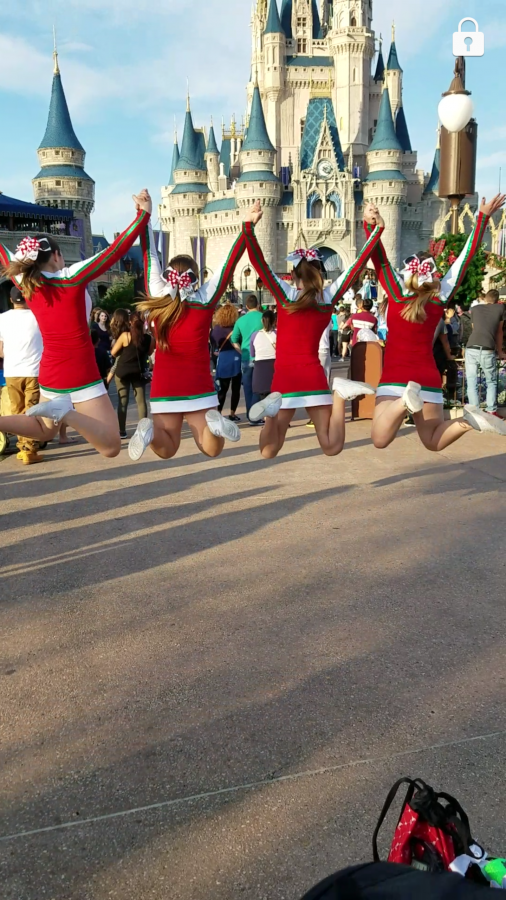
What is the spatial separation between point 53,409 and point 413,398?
8.38 feet

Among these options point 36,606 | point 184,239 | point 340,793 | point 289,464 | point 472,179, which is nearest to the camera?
point 340,793

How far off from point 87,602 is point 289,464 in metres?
5.16

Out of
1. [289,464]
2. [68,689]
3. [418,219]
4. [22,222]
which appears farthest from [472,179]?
[418,219]

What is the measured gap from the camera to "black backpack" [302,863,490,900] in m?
1.52

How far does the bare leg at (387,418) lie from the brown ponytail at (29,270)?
2669mm

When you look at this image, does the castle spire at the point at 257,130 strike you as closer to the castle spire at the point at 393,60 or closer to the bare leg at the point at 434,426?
the castle spire at the point at 393,60

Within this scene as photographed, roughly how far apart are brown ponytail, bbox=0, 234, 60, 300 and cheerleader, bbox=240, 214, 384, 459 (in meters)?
1.51

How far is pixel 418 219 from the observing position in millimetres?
82188

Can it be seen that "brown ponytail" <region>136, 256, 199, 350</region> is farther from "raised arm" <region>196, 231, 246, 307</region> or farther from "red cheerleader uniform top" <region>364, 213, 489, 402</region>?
"red cheerleader uniform top" <region>364, 213, 489, 402</region>

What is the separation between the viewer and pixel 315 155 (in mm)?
76562

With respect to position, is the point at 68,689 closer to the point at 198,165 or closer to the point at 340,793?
the point at 340,793

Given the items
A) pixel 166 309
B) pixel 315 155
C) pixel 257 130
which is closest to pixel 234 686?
pixel 166 309

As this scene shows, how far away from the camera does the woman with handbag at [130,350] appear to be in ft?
33.3

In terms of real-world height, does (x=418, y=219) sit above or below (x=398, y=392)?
above
